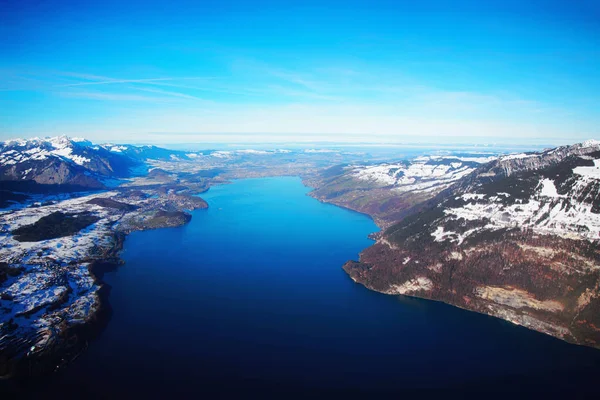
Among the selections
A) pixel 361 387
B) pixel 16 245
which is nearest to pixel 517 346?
pixel 361 387

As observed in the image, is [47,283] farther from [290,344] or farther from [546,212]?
[546,212]

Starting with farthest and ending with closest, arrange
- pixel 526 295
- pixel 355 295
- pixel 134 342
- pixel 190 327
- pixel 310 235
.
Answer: pixel 310 235
pixel 355 295
pixel 526 295
pixel 190 327
pixel 134 342

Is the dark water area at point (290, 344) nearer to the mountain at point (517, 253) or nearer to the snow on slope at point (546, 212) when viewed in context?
the mountain at point (517, 253)

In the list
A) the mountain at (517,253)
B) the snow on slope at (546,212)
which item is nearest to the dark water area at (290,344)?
the mountain at (517,253)

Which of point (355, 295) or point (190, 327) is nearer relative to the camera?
point (190, 327)

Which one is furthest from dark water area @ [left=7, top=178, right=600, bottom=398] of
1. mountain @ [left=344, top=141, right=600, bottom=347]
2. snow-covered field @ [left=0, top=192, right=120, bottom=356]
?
snow-covered field @ [left=0, top=192, right=120, bottom=356]

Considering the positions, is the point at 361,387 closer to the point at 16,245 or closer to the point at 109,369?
the point at 109,369

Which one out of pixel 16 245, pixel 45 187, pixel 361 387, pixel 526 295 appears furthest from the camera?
pixel 45 187
